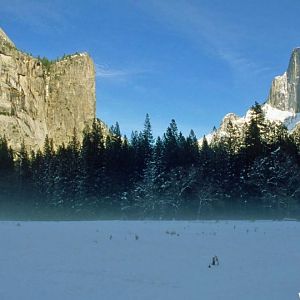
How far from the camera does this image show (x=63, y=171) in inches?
2854

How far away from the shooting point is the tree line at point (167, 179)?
2171 inches

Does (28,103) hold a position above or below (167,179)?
above

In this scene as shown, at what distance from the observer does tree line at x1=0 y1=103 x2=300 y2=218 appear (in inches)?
2171

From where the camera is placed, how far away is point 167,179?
210 ft
